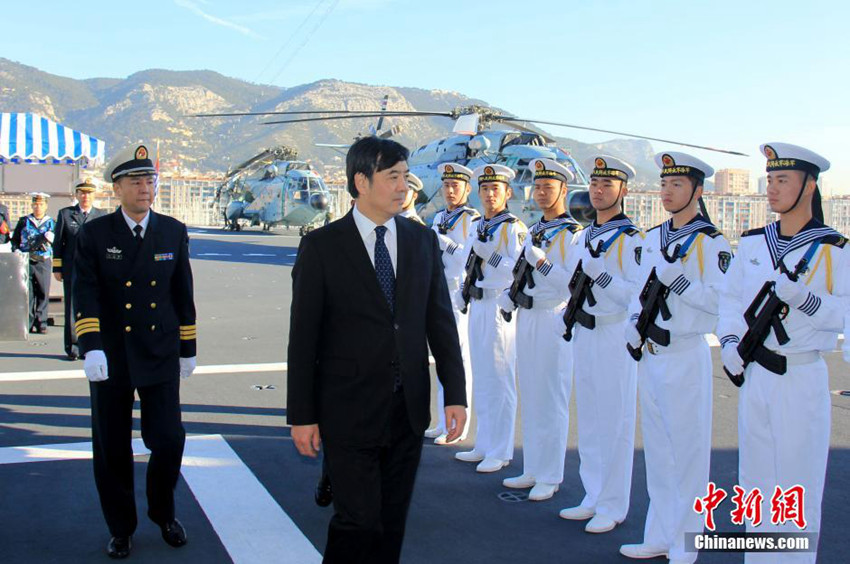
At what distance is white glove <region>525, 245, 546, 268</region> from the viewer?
5.24 metres

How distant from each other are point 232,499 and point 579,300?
2.49 m

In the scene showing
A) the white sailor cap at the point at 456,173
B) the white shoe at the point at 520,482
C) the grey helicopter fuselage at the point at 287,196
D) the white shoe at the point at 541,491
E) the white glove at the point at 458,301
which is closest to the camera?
the white shoe at the point at 541,491

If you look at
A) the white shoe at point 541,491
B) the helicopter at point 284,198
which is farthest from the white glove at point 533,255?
the helicopter at point 284,198

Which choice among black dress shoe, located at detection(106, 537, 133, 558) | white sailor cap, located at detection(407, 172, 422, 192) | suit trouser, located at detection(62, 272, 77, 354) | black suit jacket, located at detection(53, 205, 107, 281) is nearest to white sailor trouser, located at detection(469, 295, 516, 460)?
white sailor cap, located at detection(407, 172, 422, 192)

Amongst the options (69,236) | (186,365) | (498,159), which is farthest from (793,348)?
(498,159)

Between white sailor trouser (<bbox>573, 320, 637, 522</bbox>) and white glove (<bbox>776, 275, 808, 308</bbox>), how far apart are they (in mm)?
1461

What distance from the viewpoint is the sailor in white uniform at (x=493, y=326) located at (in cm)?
584

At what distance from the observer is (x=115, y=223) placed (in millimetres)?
4297

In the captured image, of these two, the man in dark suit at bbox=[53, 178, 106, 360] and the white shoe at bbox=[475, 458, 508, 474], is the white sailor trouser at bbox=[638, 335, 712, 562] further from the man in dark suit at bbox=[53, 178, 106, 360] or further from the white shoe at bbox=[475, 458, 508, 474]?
the man in dark suit at bbox=[53, 178, 106, 360]

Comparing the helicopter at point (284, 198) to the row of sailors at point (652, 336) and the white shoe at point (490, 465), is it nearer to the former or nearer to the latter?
the row of sailors at point (652, 336)

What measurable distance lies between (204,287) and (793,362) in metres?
15.7

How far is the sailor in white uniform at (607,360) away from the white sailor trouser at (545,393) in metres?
0.29

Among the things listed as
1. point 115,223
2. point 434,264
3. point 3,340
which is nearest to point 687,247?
point 434,264

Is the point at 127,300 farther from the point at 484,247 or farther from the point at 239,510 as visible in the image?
the point at 484,247
